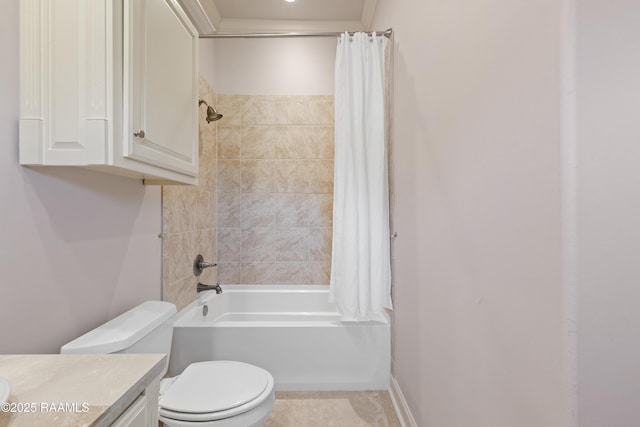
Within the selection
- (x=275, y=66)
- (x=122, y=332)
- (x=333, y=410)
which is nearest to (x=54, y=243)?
(x=122, y=332)

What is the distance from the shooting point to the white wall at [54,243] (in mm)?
868

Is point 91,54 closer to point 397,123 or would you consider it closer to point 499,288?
point 499,288

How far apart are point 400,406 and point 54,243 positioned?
1.78m

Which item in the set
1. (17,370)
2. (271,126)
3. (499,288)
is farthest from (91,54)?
(271,126)

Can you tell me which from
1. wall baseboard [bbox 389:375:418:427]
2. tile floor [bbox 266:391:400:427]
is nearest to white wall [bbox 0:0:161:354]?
tile floor [bbox 266:391:400:427]

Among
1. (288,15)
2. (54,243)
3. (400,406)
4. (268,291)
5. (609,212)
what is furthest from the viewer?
(268,291)

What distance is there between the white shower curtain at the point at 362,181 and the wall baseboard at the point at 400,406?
18.2 inches

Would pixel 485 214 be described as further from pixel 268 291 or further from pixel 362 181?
pixel 268 291

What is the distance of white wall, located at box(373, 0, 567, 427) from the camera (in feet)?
2.11

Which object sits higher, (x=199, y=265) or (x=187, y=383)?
(x=199, y=265)

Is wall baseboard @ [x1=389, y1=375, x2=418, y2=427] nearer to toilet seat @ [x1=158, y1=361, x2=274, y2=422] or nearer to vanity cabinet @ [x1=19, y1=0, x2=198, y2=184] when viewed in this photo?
toilet seat @ [x1=158, y1=361, x2=274, y2=422]

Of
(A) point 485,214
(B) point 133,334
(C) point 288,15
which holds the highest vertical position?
(C) point 288,15

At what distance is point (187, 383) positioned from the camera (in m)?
1.28

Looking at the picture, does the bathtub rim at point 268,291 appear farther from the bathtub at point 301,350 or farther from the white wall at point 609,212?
the white wall at point 609,212
